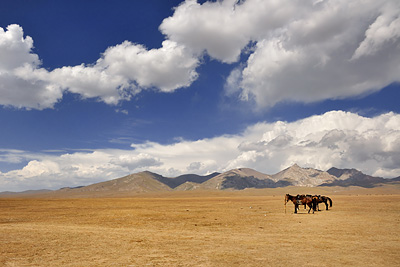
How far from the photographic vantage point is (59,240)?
610 inches

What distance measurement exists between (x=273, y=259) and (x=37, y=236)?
13708 mm

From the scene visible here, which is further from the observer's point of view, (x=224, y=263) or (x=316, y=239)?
(x=316, y=239)

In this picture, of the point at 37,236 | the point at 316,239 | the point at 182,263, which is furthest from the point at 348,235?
the point at 37,236

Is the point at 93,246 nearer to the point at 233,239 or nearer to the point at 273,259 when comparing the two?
the point at 233,239

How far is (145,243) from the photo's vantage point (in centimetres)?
1456

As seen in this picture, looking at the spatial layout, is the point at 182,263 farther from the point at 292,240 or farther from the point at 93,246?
the point at 292,240

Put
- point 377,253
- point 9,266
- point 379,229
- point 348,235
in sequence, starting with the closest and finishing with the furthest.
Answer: point 9,266 < point 377,253 < point 348,235 < point 379,229

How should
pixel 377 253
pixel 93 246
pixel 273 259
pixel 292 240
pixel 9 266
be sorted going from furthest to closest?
pixel 292 240
pixel 93 246
pixel 377 253
pixel 273 259
pixel 9 266

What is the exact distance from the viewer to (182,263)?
1063 centimetres

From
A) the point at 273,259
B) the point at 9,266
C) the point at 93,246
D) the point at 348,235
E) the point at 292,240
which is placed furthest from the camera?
the point at 348,235

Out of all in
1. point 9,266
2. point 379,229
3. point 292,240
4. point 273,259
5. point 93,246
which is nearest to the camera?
point 9,266

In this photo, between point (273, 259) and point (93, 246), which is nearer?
point (273, 259)

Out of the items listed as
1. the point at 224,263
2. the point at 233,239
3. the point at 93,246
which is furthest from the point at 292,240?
the point at 93,246

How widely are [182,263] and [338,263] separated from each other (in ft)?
18.6
